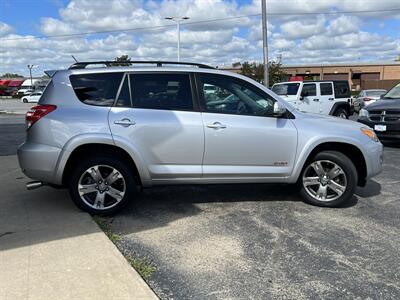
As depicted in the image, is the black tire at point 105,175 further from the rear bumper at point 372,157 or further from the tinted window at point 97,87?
the rear bumper at point 372,157

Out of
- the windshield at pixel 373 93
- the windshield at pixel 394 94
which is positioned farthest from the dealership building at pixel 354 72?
the windshield at pixel 394 94

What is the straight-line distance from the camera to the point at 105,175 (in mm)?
5418

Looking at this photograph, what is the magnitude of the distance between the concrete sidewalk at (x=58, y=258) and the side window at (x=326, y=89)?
13.5 m

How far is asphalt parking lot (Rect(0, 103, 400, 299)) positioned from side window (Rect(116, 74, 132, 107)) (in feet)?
4.39

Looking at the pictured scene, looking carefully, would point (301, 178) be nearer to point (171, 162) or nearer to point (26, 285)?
point (171, 162)

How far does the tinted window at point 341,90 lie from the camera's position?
17938 mm

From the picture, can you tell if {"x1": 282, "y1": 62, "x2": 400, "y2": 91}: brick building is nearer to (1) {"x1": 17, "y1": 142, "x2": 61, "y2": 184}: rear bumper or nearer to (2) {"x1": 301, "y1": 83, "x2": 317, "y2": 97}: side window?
(2) {"x1": 301, "y1": 83, "x2": 317, "y2": 97}: side window

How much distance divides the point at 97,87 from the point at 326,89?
1372 centimetres

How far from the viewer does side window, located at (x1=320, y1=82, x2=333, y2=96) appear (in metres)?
17.6

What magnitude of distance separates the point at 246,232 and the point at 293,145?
52.4 inches

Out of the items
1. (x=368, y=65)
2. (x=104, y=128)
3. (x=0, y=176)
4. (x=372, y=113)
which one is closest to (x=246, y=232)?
(x=104, y=128)

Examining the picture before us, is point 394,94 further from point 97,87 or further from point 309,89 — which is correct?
point 97,87

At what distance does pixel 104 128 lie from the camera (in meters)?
5.27

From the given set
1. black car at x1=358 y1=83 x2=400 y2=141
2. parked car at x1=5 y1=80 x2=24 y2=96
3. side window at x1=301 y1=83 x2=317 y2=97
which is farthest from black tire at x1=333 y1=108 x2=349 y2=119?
parked car at x1=5 y1=80 x2=24 y2=96
